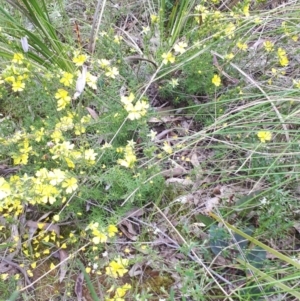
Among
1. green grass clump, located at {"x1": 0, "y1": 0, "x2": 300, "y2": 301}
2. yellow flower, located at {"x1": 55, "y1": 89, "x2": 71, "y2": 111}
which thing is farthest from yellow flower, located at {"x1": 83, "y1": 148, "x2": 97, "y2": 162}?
yellow flower, located at {"x1": 55, "y1": 89, "x2": 71, "y2": 111}

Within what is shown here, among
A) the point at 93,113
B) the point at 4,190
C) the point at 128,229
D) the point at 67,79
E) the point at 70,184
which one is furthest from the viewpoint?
the point at 93,113

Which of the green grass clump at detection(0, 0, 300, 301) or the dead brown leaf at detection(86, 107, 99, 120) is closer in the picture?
the green grass clump at detection(0, 0, 300, 301)

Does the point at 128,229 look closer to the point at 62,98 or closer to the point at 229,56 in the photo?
the point at 62,98

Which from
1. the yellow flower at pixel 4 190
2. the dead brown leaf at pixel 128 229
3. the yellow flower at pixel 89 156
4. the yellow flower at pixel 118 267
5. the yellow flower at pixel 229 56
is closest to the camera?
the yellow flower at pixel 4 190

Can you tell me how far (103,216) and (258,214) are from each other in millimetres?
562

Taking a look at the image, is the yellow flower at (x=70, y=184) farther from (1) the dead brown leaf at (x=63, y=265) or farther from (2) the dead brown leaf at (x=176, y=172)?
(2) the dead brown leaf at (x=176, y=172)

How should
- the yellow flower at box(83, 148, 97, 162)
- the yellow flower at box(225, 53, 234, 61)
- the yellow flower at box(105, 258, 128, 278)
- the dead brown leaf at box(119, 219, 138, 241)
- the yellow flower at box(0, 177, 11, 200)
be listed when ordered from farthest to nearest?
the yellow flower at box(225, 53, 234, 61) < the dead brown leaf at box(119, 219, 138, 241) < the yellow flower at box(83, 148, 97, 162) < the yellow flower at box(105, 258, 128, 278) < the yellow flower at box(0, 177, 11, 200)

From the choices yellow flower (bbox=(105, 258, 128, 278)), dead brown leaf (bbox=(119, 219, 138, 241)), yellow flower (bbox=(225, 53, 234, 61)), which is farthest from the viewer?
yellow flower (bbox=(225, 53, 234, 61))

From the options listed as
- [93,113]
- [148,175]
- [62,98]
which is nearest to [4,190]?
[62,98]

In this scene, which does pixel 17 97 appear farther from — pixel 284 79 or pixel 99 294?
pixel 284 79

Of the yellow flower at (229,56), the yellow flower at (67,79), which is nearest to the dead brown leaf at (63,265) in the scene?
the yellow flower at (67,79)

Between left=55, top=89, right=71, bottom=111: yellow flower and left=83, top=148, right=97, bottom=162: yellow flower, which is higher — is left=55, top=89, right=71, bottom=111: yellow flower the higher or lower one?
the higher one

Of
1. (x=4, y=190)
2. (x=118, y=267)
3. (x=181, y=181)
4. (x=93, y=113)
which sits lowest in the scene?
(x=181, y=181)

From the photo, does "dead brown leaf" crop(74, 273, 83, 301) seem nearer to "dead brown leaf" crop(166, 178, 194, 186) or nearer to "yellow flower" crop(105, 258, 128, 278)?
"yellow flower" crop(105, 258, 128, 278)
